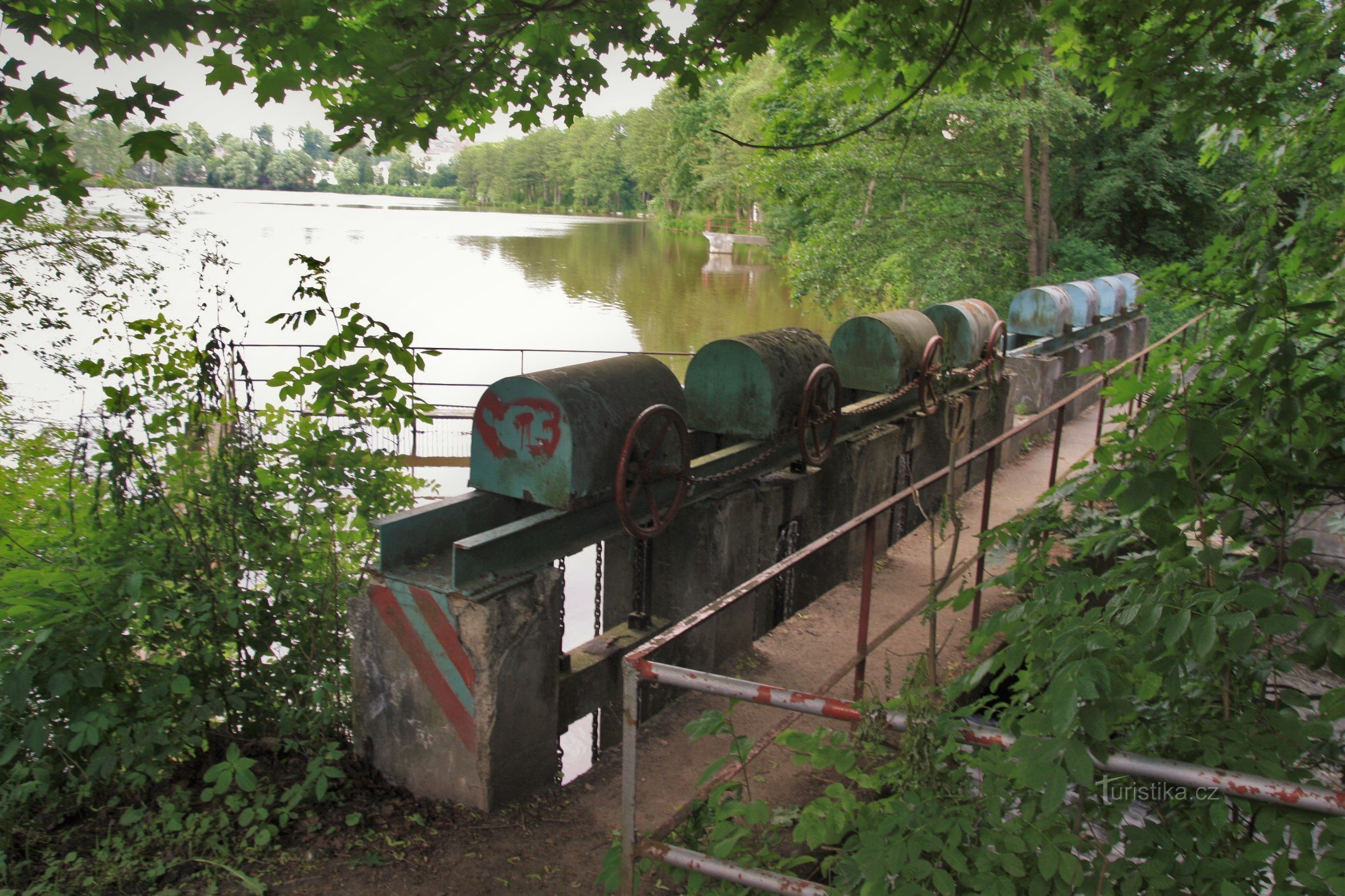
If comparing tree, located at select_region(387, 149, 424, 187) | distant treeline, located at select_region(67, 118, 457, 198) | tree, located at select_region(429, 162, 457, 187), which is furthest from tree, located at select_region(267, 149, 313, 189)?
tree, located at select_region(429, 162, 457, 187)

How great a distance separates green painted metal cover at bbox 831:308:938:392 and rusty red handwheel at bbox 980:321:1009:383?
1.49 m

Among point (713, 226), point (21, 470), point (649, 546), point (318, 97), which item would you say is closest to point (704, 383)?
point (649, 546)

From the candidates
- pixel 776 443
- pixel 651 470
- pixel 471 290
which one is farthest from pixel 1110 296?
pixel 471 290

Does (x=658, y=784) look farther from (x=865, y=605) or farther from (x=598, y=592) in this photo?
(x=598, y=592)

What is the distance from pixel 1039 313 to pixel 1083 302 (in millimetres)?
1295

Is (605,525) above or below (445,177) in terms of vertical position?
below

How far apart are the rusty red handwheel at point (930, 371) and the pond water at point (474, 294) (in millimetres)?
4120

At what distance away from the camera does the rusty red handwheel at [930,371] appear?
7527 mm

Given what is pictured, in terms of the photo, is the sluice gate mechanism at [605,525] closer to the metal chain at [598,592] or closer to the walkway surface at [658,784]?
the metal chain at [598,592]

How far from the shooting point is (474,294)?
33.3m

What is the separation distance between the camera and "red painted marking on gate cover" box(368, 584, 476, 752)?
12.5 ft

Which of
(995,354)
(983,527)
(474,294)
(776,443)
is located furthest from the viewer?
(474,294)

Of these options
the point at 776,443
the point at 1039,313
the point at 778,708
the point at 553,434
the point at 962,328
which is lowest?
the point at 778,708

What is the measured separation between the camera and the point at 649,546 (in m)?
5.30
